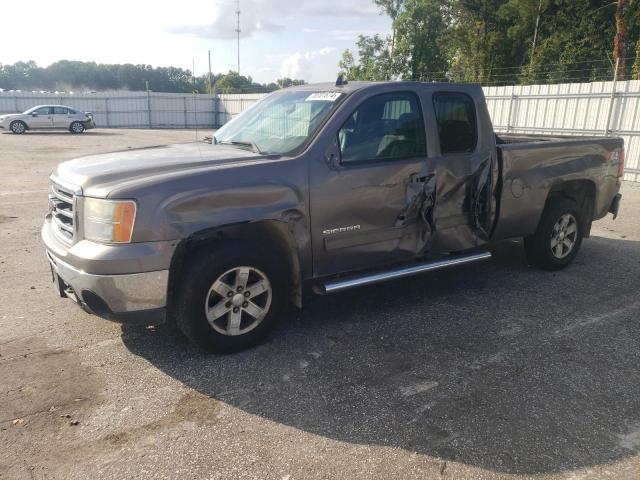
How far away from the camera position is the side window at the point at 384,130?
166 inches

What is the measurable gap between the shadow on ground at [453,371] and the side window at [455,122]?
4.74ft

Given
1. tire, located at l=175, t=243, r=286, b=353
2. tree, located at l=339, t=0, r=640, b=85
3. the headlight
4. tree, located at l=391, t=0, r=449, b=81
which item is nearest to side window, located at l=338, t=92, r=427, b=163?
tire, located at l=175, t=243, r=286, b=353

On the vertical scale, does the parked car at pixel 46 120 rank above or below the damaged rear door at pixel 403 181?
below

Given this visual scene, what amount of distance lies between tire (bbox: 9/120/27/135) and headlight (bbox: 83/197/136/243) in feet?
91.8

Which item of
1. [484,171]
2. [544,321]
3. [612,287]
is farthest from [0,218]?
[612,287]

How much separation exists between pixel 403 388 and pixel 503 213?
2.52 m

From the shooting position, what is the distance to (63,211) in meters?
3.82

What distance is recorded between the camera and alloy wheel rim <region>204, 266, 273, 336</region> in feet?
12.2

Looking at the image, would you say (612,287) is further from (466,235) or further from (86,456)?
(86,456)

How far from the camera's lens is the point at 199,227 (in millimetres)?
3498

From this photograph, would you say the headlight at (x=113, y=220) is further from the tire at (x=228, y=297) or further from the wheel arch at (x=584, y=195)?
the wheel arch at (x=584, y=195)

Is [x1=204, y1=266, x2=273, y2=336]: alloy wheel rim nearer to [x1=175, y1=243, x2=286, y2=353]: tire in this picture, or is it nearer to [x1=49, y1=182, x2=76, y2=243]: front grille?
[x1=175, y1=243, x2=286, y2=353]: tire

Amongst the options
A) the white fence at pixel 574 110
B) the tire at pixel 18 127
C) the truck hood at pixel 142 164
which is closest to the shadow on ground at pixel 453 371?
the truck hood at pixel 142 164

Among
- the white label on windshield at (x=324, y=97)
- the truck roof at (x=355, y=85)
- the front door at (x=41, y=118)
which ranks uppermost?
the truck roof at (x=355, y=85)
